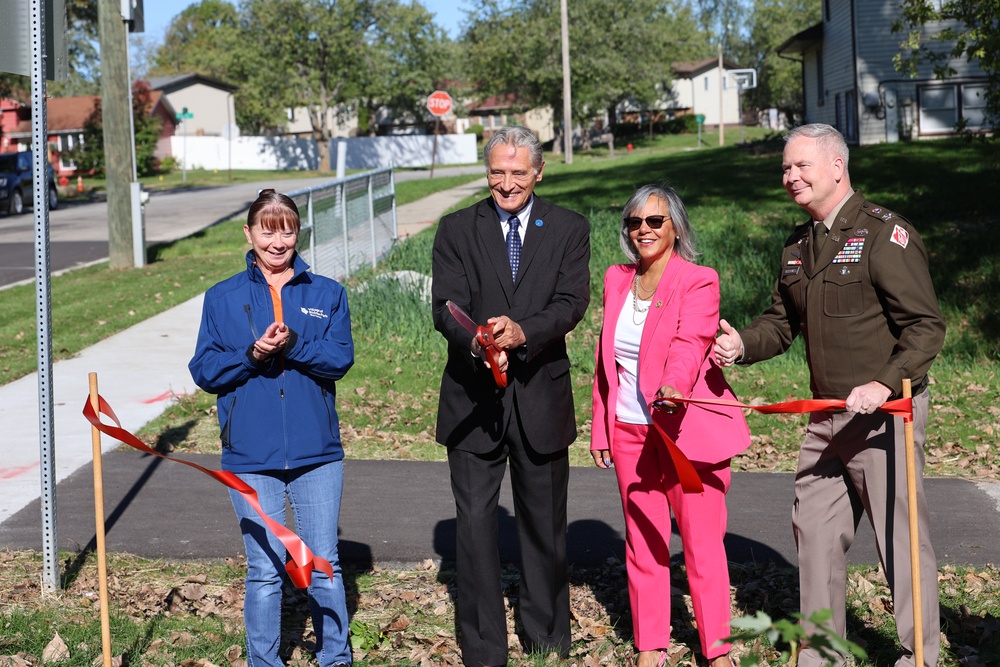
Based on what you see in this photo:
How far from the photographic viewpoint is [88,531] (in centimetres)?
620

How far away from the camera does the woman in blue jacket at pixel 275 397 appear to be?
13.5 ft

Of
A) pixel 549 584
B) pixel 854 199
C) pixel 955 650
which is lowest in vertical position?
pixel 955 650

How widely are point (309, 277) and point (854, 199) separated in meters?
2.03

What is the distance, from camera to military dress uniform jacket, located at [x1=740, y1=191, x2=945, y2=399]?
3742 millimetres

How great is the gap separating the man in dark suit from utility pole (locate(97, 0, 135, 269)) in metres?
13.5

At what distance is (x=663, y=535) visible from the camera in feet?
14.2

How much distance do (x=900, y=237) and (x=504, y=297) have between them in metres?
1.45

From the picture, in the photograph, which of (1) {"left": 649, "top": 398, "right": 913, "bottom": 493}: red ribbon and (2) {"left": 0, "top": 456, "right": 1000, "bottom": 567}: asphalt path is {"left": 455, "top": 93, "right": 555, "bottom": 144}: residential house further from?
(1) {"left": 649, "top": 398, "right": 913, "bottom": 493}: red ribbon

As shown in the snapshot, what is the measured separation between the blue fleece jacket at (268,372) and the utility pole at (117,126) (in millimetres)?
13320

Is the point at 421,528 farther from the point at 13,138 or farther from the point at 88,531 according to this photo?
the point at 13,138

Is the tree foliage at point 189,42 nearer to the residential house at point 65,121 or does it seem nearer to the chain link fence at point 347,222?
the residential house at point 65,121

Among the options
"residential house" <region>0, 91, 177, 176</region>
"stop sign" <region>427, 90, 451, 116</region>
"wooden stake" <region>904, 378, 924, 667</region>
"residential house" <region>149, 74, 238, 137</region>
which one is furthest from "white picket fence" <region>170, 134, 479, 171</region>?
"wooden stake" <region>904, 378, 924, 667</region>

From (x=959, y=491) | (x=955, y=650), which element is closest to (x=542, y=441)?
(x=955, y=650)

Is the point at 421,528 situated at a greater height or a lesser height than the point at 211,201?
lesser
